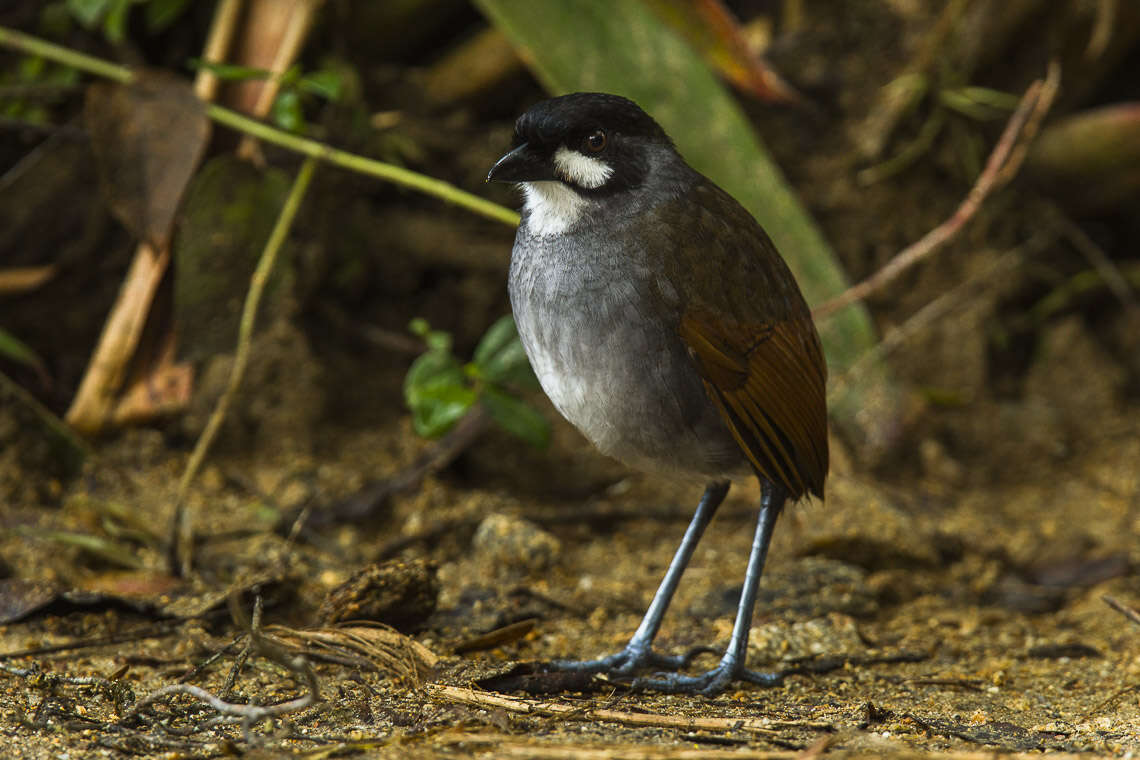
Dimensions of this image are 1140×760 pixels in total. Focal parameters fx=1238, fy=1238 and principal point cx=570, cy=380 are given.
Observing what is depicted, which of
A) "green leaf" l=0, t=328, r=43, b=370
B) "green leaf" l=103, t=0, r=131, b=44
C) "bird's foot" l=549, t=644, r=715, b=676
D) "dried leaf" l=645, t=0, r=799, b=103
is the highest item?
"dried leaf" l=645, t=0, r=799, b=103

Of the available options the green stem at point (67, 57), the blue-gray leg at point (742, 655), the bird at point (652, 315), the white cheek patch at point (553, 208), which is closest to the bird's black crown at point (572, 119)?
the bird at point (652, 315)

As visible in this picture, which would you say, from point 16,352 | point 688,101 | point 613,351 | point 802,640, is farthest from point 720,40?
point 16,352

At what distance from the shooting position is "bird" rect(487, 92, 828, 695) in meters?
2.79

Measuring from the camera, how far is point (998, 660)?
10.7ft

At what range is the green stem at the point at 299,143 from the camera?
3.66 meters

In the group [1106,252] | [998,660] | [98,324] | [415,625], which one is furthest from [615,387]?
[1106,252]

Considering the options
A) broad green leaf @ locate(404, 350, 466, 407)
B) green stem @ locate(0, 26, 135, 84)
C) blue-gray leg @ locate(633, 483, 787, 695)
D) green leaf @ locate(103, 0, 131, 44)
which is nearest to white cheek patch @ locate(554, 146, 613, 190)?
blue-gray leg @ locate(633, 483, 787, 695)

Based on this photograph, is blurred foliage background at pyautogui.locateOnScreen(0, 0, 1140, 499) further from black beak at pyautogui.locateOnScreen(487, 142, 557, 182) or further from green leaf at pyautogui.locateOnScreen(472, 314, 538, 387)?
black beak at pyautogui.locateOnScreen(487, 142, 557, 182)

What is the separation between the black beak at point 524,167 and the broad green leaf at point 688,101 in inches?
56.8

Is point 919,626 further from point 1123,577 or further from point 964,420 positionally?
point 964,420

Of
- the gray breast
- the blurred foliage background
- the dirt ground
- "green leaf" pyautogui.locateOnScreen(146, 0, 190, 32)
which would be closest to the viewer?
the dirt ground

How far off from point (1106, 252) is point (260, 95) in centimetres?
358

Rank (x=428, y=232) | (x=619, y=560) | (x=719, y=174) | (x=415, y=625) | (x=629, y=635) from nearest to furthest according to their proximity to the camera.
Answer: (x=415, y=625) → (x=629, y=635) → (x=619, y=560) → (x=719, y=174) → (x=428, y=232)

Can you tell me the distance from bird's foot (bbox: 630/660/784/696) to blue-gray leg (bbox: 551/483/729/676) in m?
0.07
